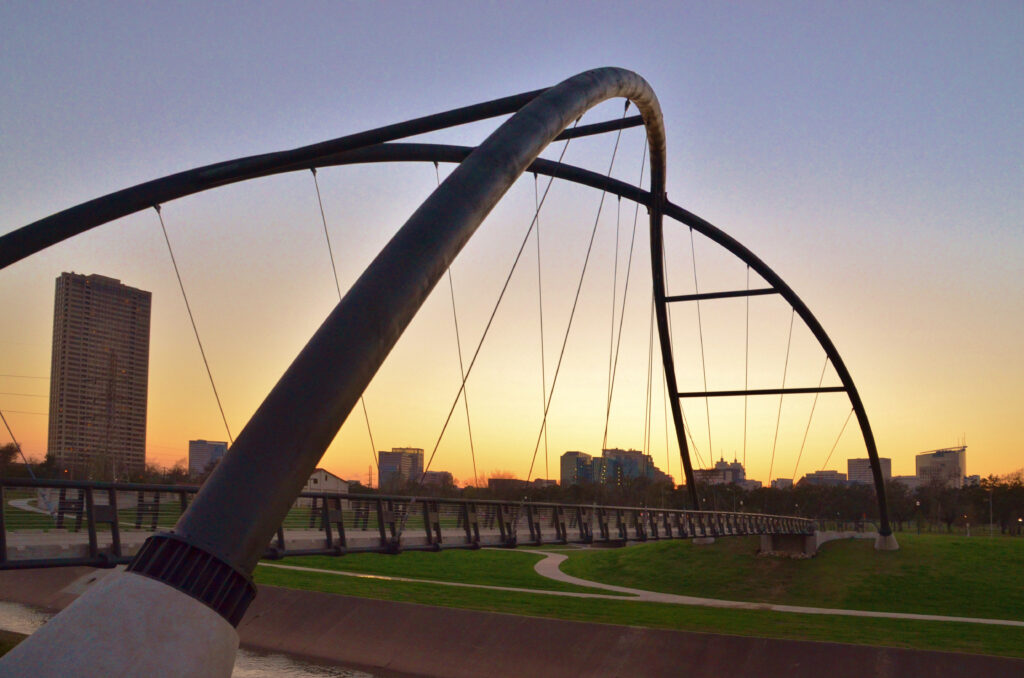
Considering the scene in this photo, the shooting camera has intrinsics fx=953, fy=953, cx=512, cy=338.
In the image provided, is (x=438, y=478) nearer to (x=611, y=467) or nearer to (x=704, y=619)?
(x=611, y=467)

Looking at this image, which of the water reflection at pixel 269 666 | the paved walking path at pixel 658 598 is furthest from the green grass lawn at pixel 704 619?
the water reflection at pixel 269 666

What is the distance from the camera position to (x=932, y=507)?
108 metres

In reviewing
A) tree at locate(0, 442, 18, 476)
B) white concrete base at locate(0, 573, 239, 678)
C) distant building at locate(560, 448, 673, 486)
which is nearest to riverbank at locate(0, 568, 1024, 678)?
white concrete base at locate(0, 573, 239, 678)

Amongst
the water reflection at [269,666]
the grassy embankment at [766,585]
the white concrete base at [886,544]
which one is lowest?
the water reflection at [269,666]

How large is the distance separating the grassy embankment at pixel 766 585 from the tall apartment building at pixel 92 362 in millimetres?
52805

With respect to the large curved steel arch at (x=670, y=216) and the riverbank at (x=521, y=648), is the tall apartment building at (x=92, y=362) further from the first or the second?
the large curved steel arch at (x=670, y=216)

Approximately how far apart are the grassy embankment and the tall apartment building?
2079 inches

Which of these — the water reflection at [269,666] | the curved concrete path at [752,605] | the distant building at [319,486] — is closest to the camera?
the distant building at [319,486]

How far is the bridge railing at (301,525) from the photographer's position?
12539 millimetres

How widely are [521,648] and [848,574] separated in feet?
67.4

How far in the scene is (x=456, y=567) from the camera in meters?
48.5

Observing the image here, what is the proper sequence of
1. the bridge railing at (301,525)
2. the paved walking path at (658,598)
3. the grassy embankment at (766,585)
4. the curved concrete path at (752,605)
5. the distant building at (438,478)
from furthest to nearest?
the distant building at (438,478)
the paved walking path at (658,598)
the curved concrete path at (752,605)
the grassy embankment at (766,585)
the bridge railing at (301,525)

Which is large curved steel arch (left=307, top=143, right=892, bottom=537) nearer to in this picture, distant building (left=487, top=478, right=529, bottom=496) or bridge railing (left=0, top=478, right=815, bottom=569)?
bridge railing (left=0, top=478, right=815, bottom=569)

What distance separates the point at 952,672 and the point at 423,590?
66.1 feet
